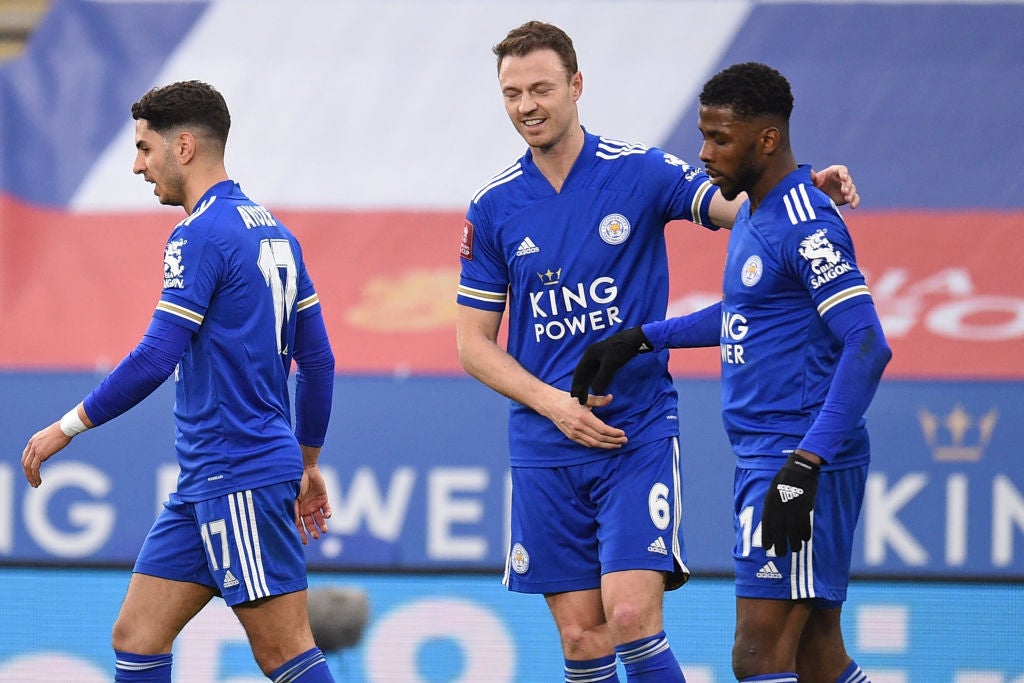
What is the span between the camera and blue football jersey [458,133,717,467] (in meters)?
3.56

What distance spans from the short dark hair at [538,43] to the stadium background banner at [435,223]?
3180 mm

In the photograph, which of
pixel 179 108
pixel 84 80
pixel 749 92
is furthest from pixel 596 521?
pixel 84 80

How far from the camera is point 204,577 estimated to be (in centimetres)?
352

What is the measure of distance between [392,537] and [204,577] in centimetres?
320

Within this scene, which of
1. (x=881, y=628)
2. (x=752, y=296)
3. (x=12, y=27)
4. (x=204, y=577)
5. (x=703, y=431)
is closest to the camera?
(x=752, y=296)

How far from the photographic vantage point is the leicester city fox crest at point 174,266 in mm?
3406

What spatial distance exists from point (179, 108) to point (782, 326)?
5.51 ft

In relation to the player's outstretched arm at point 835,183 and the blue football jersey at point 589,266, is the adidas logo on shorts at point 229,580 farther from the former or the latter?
the player's outstretched arm at point 835,183

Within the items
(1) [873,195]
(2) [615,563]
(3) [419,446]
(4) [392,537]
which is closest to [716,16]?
(1) [873,195]

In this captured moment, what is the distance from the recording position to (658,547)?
3.42 metres

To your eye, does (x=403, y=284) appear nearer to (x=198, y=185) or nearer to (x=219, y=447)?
(x=198, y=185)

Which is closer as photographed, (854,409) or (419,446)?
(854,409)

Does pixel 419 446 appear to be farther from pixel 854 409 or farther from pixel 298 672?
pixel 854 409

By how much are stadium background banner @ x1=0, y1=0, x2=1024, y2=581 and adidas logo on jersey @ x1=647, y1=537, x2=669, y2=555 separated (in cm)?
312
